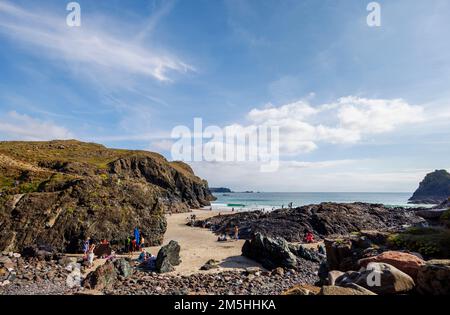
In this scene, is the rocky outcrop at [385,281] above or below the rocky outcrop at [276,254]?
above

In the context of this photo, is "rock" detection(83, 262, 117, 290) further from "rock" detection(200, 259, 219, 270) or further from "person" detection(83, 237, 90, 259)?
"person" detection(83, 237, 90, 259)

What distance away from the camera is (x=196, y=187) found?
11869 cm

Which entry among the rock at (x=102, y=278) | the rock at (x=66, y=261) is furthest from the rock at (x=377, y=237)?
the rock at (x=66, y=261)

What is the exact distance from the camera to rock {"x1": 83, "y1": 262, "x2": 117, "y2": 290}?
48.5 ft

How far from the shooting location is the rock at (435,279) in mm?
7152

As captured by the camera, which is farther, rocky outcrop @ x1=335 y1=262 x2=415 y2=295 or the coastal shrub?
the coastal shrub

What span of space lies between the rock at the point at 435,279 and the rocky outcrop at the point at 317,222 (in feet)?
89.3

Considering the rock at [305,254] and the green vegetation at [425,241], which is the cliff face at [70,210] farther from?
the green vegetation at [425,241]

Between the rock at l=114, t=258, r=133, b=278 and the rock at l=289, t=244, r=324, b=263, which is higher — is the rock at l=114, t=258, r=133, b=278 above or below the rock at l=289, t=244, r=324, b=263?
above

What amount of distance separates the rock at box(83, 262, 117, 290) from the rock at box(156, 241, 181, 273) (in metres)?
3.63

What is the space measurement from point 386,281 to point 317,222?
3464 cm

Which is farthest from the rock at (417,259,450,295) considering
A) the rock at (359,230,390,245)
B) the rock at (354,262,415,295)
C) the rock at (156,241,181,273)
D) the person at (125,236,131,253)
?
the person at (125,236,131,253)

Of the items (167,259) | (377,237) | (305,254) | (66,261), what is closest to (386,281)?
(377,237)
